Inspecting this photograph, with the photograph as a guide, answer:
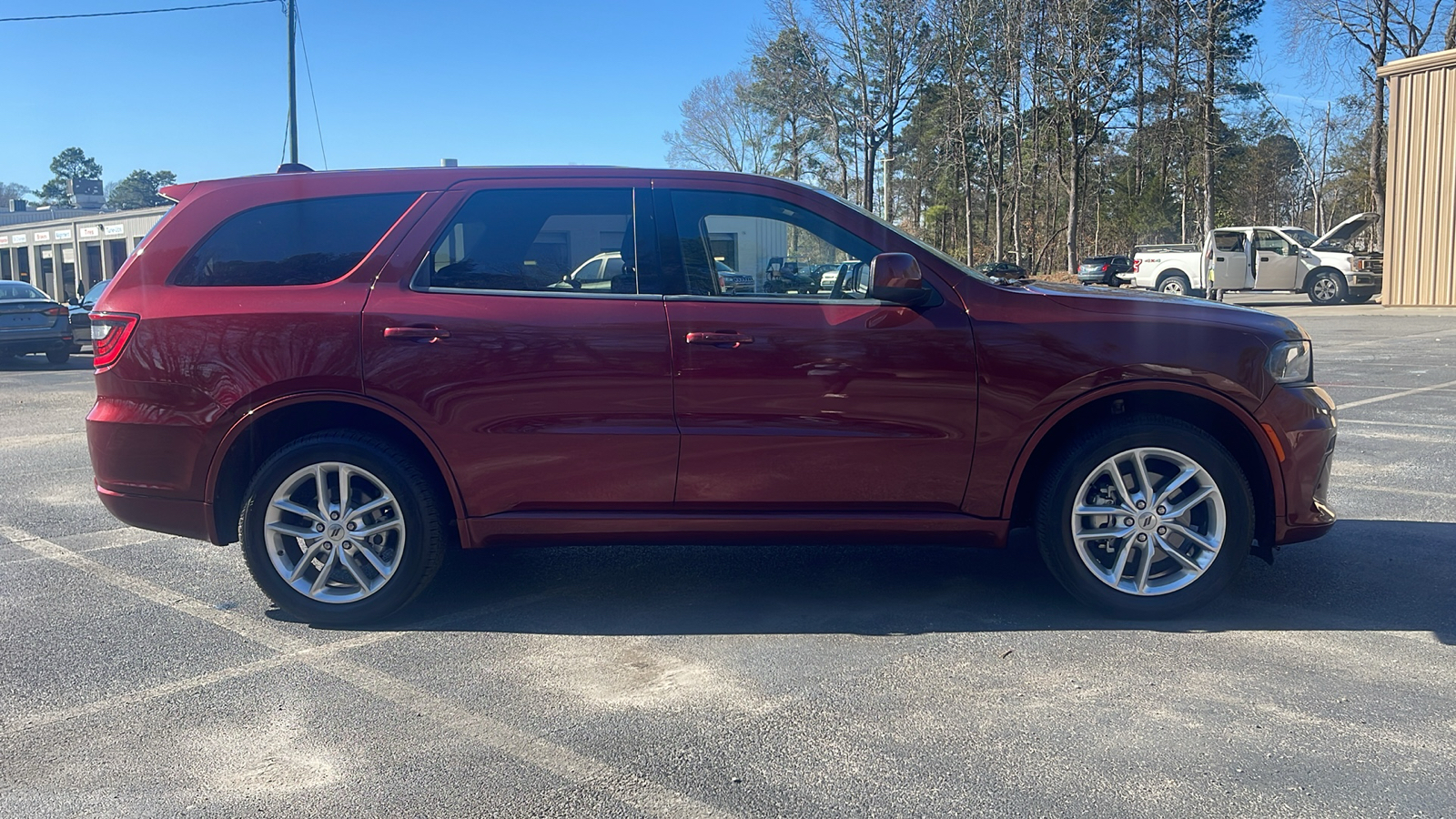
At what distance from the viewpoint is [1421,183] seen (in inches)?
1013

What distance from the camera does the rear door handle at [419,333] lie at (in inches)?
164

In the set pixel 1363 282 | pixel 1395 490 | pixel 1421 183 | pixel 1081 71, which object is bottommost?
pixel 1395 490

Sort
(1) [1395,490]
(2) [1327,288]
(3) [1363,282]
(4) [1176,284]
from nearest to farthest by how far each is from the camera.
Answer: (1) [1395,490] < (3) [1363,282] < (2) [1327,288] < (4) [1176,284]

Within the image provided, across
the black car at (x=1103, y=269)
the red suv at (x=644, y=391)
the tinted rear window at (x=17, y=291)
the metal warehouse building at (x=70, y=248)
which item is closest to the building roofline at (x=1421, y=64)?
the black car at (x=1103, y=269)

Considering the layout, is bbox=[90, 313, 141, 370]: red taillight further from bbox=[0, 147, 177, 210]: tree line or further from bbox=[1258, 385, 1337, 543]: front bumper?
bbox=[0, 147, 177, 210]: tree line

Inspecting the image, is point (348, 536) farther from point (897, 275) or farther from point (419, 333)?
point (897, 275)

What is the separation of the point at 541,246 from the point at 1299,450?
3095 mm

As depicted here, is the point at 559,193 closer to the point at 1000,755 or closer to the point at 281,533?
the point at 281,533

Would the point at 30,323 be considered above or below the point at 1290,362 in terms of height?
above

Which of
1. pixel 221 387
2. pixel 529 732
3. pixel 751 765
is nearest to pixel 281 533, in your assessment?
pixel 221 387

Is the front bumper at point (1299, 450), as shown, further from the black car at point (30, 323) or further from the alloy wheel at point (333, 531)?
the black car at point (30, 323)

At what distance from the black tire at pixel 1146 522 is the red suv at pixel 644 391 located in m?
0.01

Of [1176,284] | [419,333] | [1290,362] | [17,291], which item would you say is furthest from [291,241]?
[1176,284]

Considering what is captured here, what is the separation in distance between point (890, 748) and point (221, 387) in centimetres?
289
